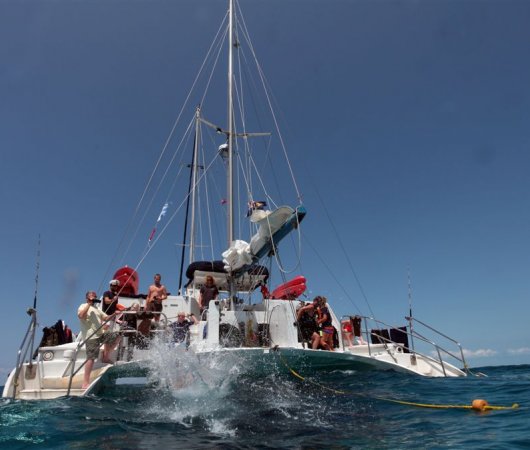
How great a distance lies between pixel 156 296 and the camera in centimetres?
1160

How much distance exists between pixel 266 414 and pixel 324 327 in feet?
16.5

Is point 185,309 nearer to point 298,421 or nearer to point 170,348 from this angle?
point 170,348

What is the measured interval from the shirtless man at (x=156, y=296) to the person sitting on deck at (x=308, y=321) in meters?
3.82

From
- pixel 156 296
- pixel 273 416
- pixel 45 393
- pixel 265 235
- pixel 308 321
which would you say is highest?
pixel 265 235

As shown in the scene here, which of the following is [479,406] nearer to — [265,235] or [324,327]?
[324,327]

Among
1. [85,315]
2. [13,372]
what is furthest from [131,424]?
[13,372]

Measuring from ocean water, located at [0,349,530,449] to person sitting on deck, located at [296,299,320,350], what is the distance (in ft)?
4.23

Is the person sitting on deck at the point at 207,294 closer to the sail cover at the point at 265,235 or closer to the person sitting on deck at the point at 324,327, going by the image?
the sail cover at the point at 265,235

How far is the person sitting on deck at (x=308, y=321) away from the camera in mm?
11141

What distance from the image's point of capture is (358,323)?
1450 cm

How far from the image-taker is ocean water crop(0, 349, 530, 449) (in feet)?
17.0

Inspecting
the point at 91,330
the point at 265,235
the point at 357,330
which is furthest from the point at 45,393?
the point at 357,330

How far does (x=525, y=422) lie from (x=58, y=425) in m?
6.64

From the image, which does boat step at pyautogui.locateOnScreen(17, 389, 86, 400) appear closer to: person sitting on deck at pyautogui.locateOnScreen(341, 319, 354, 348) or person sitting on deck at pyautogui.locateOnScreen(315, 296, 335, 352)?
person sitting on deck at pyautogui.locateOnScreen(315, 296, 335, 352)
